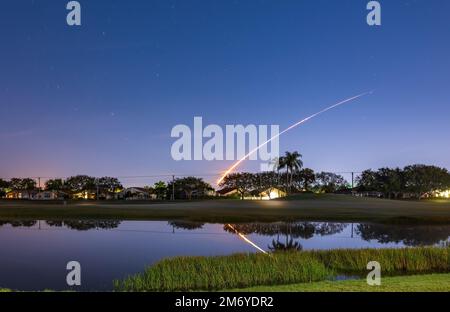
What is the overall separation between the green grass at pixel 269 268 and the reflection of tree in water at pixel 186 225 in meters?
26.7

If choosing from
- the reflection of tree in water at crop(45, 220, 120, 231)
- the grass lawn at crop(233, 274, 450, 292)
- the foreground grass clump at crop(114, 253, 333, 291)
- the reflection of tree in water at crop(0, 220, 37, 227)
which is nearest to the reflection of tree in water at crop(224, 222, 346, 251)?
the reflection of tree in water at crop(45, 220, 120, 231)

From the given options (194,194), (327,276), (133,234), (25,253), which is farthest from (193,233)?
(194,194)

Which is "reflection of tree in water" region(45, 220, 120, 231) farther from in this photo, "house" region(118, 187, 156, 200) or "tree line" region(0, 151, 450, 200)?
"house" region(118, 187, 156, 200)

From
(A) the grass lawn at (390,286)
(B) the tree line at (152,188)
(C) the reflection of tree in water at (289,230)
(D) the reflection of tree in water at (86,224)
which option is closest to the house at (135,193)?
(B) the tree line at (152,188)

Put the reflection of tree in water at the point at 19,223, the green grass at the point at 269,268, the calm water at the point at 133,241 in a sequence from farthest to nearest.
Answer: the reflection of tree in water at the point at 19,223 → the calm water at the point at 133,241 → the green grass at the point at 269,268

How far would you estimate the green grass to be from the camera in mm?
21203

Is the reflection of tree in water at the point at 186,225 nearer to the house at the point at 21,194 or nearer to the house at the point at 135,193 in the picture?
the house at the point at 135,193

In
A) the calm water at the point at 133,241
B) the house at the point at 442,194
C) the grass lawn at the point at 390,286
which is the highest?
the house at the point at 442,194

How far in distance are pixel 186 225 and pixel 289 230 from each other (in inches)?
460

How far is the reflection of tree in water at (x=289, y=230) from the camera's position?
40.2 m

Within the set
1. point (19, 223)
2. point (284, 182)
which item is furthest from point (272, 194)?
point (19, 223)

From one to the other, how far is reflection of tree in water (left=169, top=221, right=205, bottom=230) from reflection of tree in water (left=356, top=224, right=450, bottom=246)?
1626 cm

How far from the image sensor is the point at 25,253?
33.1 meters

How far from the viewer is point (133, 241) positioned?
39750 mm
